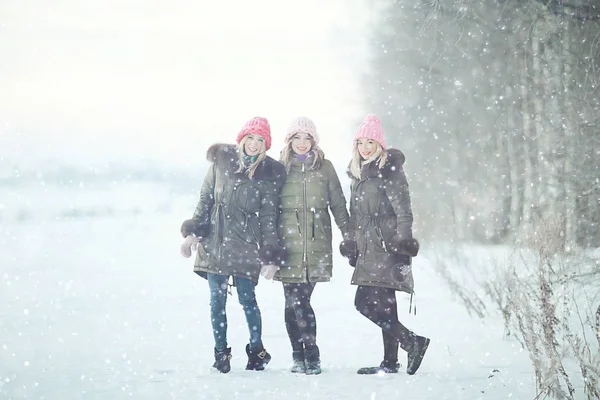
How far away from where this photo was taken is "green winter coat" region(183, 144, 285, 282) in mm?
4719

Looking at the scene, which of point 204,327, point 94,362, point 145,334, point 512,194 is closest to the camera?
point 94,362

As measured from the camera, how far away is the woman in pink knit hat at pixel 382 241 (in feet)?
15.1

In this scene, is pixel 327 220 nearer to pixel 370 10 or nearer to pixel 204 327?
pixel 204 327

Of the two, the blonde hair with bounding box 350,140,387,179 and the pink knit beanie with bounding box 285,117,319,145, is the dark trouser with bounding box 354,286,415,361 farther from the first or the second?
the pink knit beanie with bounding box 285,117,319,145

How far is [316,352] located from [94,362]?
186cm

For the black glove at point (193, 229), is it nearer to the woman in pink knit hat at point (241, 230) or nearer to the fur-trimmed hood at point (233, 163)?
the woman in pink knit hat at point (241, 230)

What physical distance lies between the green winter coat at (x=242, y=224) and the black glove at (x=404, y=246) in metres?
0.87

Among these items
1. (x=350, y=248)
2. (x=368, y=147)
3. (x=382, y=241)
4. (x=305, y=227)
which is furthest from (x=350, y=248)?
(x=368, y=147)

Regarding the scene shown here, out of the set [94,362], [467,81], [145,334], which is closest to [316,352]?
[94,362]

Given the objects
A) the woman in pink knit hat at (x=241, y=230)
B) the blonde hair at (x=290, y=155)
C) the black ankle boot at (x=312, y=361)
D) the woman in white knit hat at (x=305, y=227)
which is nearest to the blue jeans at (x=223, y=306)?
the woman in pink knit hat at (x=241, y=230)

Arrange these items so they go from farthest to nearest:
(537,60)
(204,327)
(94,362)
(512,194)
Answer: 1. (512,194)
2. (537,60)
3. (204,327)
4. (94,362)

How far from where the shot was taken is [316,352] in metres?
4.77

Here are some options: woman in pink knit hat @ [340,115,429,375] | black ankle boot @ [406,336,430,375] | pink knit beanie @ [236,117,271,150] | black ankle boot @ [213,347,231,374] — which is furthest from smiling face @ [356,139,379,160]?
black ankle boot @ [213,347,231,374]

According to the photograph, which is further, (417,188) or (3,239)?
(3,239)
